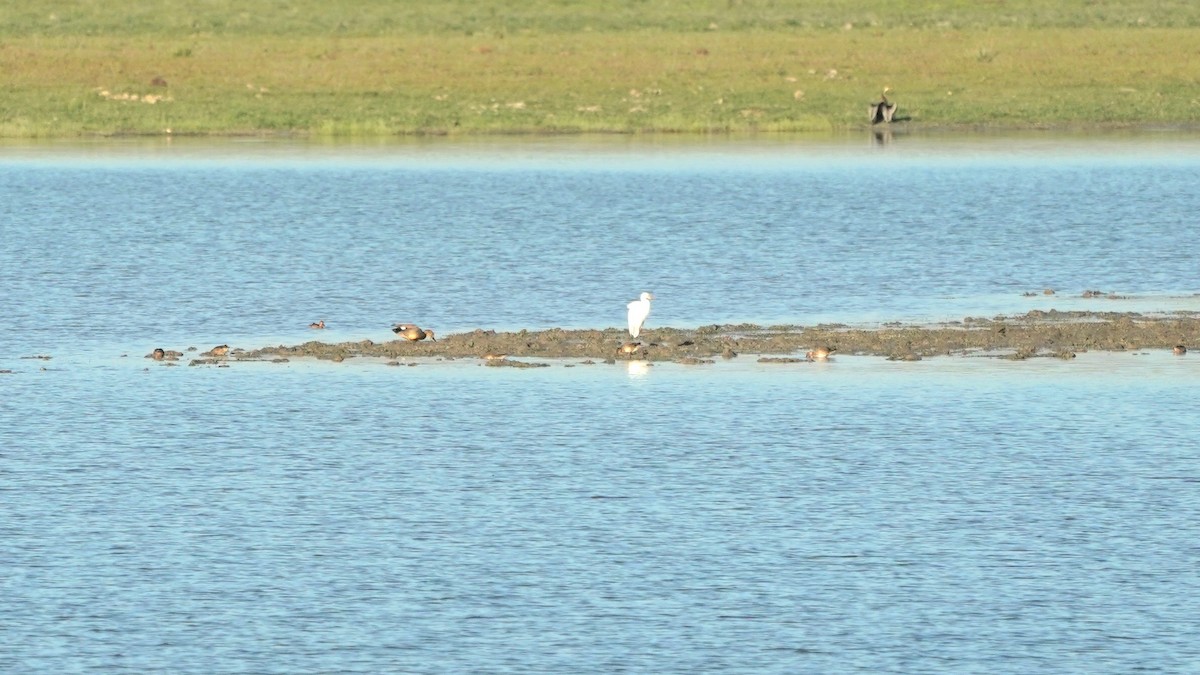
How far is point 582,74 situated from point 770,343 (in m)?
38.1

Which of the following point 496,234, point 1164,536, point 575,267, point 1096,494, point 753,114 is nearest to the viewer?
point 1164,536

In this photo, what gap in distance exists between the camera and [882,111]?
2115 inches

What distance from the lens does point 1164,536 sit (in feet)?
48.4

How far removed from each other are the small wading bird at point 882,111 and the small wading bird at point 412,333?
1246 inches

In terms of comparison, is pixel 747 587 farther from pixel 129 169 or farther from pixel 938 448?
pixel 129 169

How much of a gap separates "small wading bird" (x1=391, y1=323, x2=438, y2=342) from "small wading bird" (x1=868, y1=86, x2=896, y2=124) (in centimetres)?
3165

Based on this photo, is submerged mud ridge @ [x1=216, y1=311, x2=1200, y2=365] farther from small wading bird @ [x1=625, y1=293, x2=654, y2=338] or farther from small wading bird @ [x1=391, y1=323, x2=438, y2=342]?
small wading bird @ [x1=625, y1=293, x2=654, y2=338]

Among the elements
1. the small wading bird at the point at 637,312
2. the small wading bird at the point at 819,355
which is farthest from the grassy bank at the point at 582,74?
the small wading bird at the point at 819,355

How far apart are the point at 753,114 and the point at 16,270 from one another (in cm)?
2759

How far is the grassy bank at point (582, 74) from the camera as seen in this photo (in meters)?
55.0

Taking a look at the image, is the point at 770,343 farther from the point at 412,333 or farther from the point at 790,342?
the point at 412,333

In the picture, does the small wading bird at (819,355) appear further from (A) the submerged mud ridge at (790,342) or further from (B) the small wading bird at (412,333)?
(B) the small wading bird at (412,333)

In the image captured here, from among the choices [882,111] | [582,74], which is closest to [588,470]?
[882,111]

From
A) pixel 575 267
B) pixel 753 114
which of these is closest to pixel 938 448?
pixel 575 267
